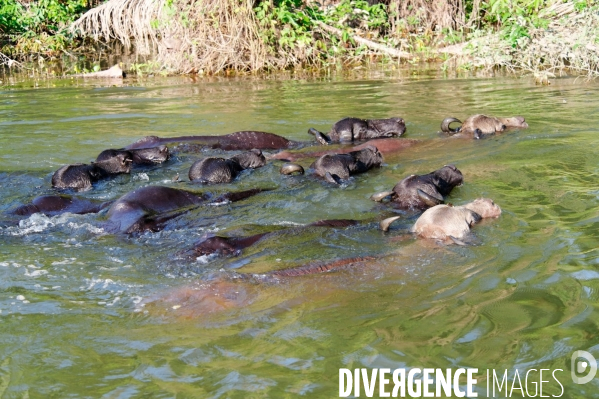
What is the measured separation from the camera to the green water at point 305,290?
3.49 meters

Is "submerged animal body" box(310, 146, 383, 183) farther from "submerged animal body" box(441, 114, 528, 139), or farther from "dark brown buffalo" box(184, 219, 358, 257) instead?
"dark brown buffalo" box(184, 219, 358, 257)

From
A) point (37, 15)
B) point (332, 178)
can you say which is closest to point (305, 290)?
point (332, 178)

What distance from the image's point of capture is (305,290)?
4.44 metres

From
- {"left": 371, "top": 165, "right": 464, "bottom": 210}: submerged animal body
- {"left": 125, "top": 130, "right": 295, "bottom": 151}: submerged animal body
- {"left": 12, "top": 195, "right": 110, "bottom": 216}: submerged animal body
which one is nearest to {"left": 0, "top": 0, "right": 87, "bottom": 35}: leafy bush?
{"left": 125, "top": 130, "right": 295, "bottom": 151}: submerged animal body

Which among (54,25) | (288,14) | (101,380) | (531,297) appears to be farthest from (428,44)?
(101,380)

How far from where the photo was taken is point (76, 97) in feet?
47.2

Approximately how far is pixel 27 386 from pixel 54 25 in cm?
1900

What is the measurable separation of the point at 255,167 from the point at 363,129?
1.89 meters

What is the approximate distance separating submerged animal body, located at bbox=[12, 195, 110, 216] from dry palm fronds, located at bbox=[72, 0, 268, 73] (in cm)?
1025

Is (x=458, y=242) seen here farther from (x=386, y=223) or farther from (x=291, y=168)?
(x=291, y=168)

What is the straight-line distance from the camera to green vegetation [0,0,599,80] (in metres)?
14.6

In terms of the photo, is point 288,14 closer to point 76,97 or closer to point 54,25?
point 76,97

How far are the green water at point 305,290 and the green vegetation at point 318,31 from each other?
20.4ft

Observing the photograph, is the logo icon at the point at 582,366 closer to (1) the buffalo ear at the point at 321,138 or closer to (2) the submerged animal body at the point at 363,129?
(1) the buffalo ear at the point at 321,138
